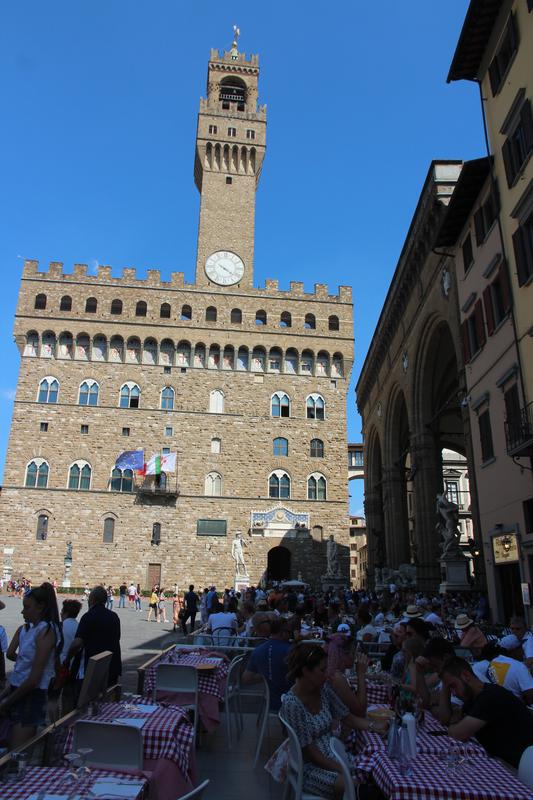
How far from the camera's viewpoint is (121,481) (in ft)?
111

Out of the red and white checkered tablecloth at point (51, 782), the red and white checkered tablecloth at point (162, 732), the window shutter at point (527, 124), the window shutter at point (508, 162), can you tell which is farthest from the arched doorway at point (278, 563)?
the red and white checkered tablecloth at point (51, 782)

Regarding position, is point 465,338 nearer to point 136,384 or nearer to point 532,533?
point 532,533

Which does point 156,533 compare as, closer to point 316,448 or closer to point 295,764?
point 316,448

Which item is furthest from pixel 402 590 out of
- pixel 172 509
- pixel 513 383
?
pixel 172 509

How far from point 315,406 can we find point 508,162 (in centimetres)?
2424

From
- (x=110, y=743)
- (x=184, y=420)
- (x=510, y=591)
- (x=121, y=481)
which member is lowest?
(x=110, y=743)

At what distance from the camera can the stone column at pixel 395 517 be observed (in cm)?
2653

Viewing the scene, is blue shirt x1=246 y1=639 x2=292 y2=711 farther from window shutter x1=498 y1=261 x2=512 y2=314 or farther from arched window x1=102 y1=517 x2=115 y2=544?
arched window x1=102 y1=517 x2=115 y2=544

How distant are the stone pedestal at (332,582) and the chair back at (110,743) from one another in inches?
1123

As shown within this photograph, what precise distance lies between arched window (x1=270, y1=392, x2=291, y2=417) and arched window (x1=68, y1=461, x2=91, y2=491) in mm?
11085

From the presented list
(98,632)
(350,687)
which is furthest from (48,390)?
(350,687)

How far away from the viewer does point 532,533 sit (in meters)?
12.2

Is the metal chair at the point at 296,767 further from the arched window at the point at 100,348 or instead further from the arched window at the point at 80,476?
the arched window at the point at 100,348

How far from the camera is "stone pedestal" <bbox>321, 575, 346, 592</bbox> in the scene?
31.1 metres
